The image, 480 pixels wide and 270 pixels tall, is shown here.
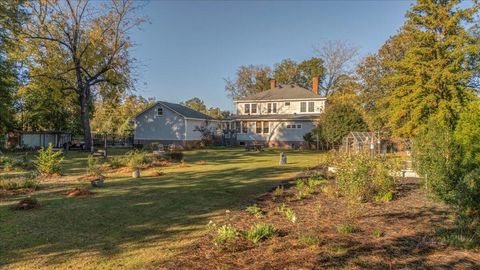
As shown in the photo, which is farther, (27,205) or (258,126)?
(258,126)

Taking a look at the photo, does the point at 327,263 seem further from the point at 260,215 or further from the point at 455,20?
the point at 455,20

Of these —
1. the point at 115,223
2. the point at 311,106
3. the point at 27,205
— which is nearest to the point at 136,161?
the point at 27,205

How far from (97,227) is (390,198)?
699 cm

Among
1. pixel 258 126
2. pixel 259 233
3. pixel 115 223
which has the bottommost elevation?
pixel 115 223

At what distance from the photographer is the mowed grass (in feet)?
16.0

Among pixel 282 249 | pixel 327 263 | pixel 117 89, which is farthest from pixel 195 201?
pixel 117 89

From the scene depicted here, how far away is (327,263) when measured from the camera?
445 cm

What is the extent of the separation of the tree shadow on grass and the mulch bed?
0.97m

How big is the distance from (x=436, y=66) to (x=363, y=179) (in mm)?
15303

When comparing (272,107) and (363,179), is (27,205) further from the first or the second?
(272,107)

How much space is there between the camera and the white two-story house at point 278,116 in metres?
39.3

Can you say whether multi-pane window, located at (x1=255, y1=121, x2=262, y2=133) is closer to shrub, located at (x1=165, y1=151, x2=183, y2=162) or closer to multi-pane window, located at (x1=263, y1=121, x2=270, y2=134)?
multi-pane window, located at (x1=263, y1=121, x2=270, y2=134)

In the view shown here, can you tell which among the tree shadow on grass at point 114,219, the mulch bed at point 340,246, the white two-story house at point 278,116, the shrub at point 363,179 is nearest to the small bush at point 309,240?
the mulch bed at point 340,246

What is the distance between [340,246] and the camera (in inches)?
200
